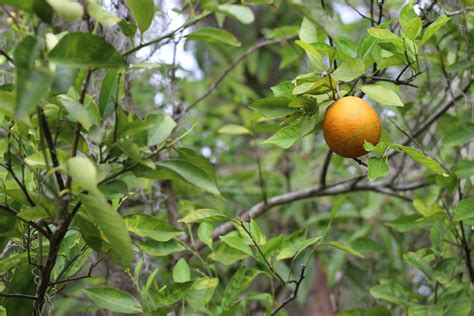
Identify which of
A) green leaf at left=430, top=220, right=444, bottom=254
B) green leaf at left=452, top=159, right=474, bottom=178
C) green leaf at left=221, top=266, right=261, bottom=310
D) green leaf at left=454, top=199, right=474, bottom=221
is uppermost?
green leaf at left=452, top=159, right=474, bottom=178

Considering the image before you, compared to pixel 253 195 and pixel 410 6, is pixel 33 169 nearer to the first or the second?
pixel 410 6

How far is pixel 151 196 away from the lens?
5.76 feet

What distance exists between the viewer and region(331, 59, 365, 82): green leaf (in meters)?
0.93

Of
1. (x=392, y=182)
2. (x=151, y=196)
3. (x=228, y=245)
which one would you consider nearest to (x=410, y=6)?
(x=228, y=245)

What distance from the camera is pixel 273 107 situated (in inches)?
39.1

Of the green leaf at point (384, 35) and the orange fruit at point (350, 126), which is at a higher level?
the green leaf at point (384, 35)

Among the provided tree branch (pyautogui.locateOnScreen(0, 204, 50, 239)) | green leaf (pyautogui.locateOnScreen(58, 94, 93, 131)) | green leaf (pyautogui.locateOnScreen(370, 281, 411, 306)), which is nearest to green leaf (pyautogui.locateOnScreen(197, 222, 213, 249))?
green leaf (pyautogui.locateOnScreen(370, 281, 411, 306))

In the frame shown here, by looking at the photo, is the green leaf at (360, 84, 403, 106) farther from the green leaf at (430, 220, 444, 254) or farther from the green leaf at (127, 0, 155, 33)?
the green leaf at (430, 220, 444, 254)

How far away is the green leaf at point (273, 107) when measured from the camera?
98 cm

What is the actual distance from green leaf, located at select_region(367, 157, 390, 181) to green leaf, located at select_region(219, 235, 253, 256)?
1.14 ft

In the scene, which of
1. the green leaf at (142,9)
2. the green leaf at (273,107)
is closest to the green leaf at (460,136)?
the green leaf at (273,107)

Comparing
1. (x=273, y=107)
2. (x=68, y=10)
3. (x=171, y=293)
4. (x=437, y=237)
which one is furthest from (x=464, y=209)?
(x=68, y=10)

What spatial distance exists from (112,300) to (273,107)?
41 cm

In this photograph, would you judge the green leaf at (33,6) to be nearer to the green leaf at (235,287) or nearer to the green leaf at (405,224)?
the green leaf at (235,287)
